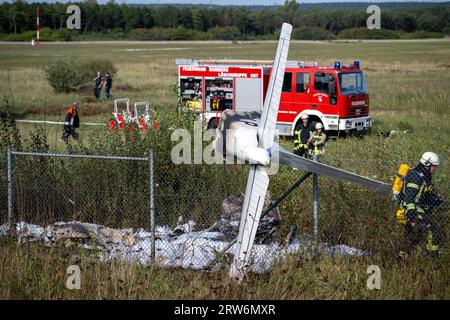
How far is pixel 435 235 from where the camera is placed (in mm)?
9125

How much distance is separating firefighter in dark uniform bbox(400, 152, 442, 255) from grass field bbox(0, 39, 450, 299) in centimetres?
67

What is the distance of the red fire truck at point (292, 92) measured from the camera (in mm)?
22609

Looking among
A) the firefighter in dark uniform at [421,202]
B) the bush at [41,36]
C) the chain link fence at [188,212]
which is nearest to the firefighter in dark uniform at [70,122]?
the chain link fence at [188,212]

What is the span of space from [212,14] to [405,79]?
231 feet

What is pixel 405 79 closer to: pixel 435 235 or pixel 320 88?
pixel 320 88

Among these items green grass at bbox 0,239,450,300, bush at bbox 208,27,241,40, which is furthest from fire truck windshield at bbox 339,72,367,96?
bush at bbox 208,27,241,40

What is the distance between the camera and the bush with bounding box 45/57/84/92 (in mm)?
43031

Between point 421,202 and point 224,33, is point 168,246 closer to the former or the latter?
point 421,202

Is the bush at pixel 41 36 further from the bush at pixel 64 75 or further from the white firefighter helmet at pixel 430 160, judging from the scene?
the white firefighter helmet at pixel 430 160

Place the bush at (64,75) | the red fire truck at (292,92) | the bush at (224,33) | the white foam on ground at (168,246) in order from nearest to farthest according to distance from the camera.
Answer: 1. the white foam on ground at (168,246)
2. the red fire truck at (292,92)
3. the bush at (64,75)
4. the bush at (224,33)

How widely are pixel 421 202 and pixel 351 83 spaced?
46.9 ft

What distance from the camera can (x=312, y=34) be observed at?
10475cm

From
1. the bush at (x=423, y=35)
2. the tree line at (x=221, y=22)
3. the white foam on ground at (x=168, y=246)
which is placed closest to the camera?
the white foam on ground at (x=168, y=246)

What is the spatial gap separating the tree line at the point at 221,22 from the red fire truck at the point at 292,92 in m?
63.2
